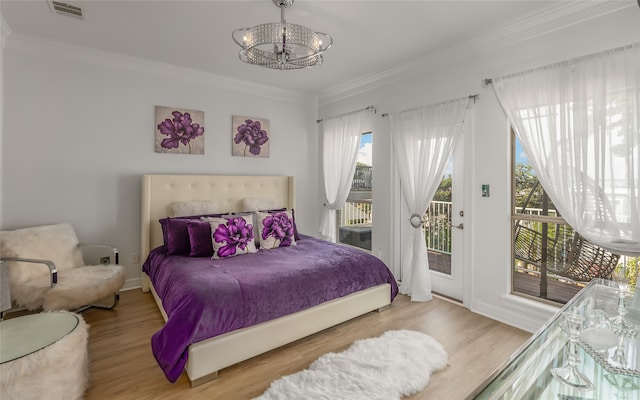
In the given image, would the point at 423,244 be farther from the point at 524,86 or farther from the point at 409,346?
the point at 524,86

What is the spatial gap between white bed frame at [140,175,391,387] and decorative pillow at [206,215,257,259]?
77 cm

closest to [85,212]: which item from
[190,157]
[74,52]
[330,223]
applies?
[190,157]

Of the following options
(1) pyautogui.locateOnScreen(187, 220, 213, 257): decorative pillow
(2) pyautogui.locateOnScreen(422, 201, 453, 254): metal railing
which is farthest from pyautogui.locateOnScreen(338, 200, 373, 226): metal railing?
(1) pyautogui.locateOnScreen(187, 220, 213, 257): decorative pillow

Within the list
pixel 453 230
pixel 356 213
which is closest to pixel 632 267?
pixel 453 230

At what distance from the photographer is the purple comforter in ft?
6.61

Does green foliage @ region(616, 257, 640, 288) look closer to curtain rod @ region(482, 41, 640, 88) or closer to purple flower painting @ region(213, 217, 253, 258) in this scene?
curtain rod @ region(482, 41, 640, 88)

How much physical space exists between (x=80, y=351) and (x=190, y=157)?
267cm

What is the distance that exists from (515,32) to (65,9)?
3.94 metres

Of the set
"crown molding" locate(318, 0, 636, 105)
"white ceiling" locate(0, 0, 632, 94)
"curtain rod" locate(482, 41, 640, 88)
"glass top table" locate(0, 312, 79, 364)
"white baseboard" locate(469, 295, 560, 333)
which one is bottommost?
"white baseboard" locate(469, 295, 560, 333)

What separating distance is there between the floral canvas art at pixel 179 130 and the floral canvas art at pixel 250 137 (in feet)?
1.55

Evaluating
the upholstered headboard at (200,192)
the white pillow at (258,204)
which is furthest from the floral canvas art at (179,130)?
the white pillow at (258,204)

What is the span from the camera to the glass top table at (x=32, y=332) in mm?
1642

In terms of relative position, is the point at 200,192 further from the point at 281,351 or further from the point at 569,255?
the point at 569,255

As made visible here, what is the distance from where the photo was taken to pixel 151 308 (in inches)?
126
